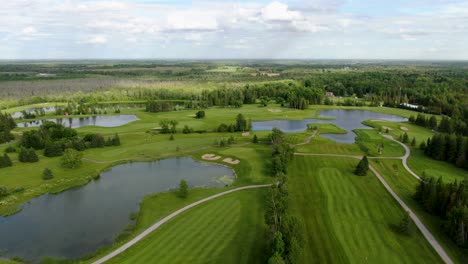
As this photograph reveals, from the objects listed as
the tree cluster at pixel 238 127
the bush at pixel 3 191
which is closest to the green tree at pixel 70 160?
the bush at pixel 3 191

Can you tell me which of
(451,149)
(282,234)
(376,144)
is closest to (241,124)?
(376,144)

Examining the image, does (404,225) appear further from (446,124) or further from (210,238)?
(446,124)

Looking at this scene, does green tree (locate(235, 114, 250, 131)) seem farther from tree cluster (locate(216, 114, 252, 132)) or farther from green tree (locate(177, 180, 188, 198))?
green tree (locate(177, 180, 188, 198))

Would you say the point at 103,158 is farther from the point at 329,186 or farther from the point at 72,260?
the point at 329,186

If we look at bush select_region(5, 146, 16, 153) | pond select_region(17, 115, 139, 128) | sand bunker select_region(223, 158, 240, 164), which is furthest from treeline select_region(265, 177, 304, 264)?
pond select_region(17, 115, 139, 128)

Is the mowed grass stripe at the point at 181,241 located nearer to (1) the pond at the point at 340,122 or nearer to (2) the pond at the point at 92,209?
(2) the pond at the point at 92,209
